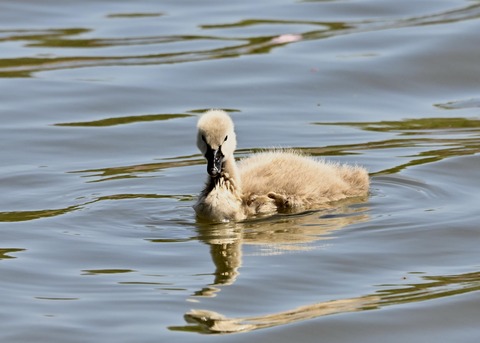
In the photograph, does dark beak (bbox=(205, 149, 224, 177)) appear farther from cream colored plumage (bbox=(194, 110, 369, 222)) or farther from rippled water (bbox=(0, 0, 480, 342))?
rippled water (bbox=(0, 0, 480, 342))

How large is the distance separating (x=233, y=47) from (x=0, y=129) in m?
3.54

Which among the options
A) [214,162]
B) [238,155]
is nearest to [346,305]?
[214,162]

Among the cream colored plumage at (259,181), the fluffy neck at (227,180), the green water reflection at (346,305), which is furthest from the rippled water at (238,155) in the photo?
the fluffy neck at (227,180)

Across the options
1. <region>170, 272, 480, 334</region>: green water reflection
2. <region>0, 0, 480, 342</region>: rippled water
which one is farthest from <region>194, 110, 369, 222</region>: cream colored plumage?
<region>170, 272, 480, 334</region>: green water reflection

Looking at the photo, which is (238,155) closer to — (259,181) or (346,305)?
(259,181)

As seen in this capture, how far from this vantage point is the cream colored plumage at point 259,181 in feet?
26.3

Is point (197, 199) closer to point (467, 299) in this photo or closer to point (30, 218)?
point (30, 218)

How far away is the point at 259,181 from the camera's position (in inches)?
329

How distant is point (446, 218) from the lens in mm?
7961

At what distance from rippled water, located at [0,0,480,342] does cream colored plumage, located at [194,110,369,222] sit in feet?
0.43

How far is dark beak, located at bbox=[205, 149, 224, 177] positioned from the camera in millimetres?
7980

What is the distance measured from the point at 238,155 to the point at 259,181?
5.21ft

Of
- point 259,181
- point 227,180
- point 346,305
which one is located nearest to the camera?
point 346,305

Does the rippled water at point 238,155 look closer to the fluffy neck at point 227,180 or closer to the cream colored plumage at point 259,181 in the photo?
the cream colored plumage at point 259,181
